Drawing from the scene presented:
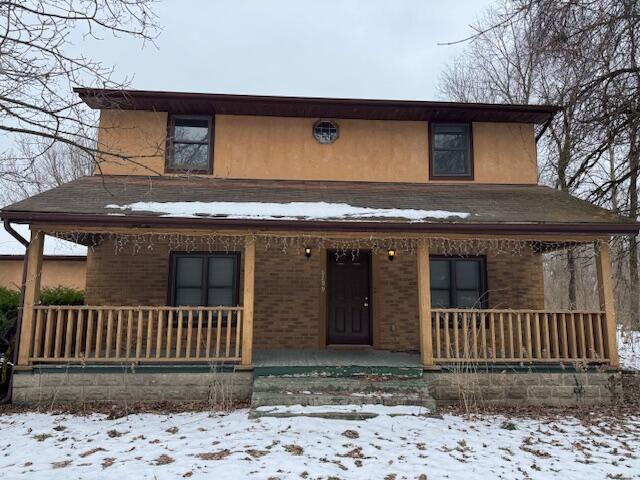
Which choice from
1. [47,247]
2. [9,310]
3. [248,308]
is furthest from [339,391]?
[47,247]

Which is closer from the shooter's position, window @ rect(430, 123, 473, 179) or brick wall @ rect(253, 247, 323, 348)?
brick wall @ rect(253, 247, 323, 348)

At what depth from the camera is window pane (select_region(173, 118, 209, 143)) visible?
9.66m

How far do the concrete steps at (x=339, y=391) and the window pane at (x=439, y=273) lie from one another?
2725 millimetres

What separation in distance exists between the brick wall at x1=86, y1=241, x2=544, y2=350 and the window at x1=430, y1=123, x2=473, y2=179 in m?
1.95

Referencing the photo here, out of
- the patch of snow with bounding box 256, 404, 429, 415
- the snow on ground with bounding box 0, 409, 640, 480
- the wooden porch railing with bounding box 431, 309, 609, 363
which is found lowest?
the snow on ground with bounding box 0, 409, 640, 480

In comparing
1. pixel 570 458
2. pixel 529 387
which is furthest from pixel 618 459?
pixel 529 387

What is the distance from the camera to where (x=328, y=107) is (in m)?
9.62

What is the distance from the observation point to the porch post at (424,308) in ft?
24.3

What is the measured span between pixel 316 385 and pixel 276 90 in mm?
62830

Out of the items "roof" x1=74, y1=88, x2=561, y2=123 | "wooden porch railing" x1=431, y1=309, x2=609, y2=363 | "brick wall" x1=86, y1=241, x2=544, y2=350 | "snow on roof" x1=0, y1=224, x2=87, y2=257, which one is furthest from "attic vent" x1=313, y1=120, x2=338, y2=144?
"snow on roof" x1=0, y1=224, x2=87, y2=257

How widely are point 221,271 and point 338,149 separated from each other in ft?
11.8

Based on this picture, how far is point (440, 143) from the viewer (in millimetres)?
10016

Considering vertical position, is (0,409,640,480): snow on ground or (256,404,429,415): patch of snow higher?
(256,404,429,415): patch of snow

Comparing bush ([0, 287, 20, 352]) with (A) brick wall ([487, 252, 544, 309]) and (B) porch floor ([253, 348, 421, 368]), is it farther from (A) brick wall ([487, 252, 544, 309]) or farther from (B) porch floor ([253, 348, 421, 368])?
(A) brick wall ([487, 252, 544, 309])
